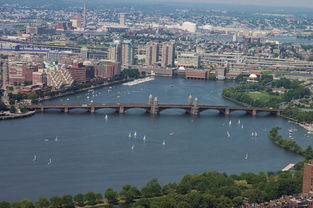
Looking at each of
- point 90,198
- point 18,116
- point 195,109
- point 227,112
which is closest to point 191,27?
point 227,112

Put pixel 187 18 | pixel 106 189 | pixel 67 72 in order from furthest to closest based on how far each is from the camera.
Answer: pixel 187 18
pixel 67 72
pixel 106 189

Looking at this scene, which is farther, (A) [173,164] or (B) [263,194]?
(A) [173,164]

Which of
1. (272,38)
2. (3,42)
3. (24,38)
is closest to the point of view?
(3,42)

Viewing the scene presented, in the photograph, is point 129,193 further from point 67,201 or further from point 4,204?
point 4,204

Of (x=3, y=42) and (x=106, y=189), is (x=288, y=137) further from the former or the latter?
(x=3, y=42)

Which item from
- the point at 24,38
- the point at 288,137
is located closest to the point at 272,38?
the point at 24,38

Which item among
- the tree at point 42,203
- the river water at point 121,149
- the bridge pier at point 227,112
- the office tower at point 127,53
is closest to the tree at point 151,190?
the river water at point 121,149
